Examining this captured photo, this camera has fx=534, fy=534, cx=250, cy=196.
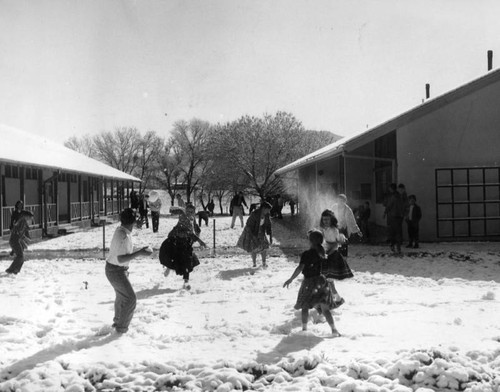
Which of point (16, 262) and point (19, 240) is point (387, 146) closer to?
point (19, 240)

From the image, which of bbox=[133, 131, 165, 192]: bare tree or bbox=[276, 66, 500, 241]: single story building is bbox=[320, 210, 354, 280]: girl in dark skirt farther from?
bbox=[133, 131, 165, 192]: bare tree

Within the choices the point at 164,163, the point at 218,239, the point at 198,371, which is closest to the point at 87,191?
the point at 218,239

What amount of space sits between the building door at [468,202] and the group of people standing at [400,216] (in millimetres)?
1536

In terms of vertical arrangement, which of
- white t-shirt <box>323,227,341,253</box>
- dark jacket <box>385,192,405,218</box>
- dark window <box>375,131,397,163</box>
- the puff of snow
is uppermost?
dark window <box>375,131,397,163</box>

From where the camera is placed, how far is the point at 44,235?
20.6 m

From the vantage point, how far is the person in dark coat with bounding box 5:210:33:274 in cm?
1103

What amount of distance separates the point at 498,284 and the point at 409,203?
5.42m

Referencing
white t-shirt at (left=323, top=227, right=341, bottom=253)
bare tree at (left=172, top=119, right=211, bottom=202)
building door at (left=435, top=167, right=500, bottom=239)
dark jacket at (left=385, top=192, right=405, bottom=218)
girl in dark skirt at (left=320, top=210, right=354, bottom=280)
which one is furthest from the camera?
bare tree at (left=172, top=119, right=211, bottom=202)

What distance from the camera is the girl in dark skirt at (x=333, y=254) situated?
7.50 meters

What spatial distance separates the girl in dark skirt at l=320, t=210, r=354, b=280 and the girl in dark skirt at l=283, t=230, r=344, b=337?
90cm

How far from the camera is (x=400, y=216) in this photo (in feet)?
45.9

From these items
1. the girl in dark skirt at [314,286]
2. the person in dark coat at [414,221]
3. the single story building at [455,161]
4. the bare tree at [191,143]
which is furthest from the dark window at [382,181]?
the bare tree at [191,143]

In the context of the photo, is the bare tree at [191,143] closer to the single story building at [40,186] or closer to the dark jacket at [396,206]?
the single story building at [40,186]

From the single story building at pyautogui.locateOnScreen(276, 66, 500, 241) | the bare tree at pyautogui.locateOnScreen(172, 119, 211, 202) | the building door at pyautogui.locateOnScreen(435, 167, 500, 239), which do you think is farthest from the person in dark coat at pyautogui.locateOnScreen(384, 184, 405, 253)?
the bare tree at pyautogui.locateOnScreen(172, 119, 211, 202)
